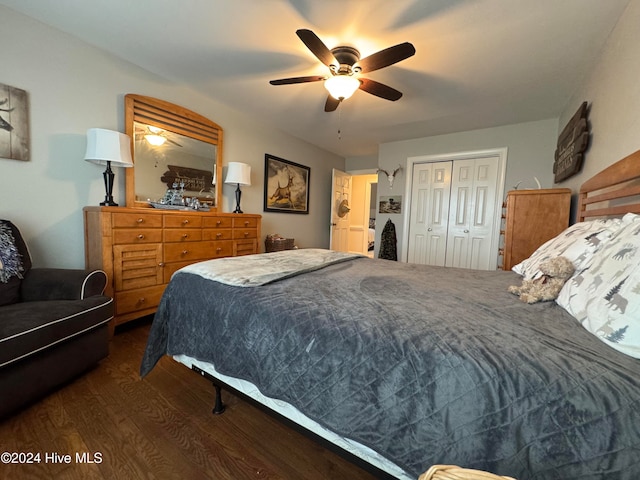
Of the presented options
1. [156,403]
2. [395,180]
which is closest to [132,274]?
[156,403]

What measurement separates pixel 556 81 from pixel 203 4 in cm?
312

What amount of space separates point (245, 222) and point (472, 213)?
3.33 meters

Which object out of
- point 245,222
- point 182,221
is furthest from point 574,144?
point 182,221

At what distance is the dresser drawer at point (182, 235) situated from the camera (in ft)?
7.81

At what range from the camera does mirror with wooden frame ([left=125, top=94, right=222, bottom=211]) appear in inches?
96.9

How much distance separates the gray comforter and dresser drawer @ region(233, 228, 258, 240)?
1810 millimetres

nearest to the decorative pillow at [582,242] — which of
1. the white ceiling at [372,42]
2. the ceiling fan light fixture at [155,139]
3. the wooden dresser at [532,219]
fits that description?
the wooden dresser at [532,219]

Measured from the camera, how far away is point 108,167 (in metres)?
2.13

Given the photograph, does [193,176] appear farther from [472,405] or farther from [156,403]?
Result: [472,405]

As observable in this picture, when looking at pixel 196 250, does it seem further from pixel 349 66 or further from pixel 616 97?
pixel 616 97

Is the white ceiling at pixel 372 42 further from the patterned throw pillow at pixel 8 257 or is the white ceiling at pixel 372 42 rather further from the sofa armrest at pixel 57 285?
the sofa armrest at pixel 57 285

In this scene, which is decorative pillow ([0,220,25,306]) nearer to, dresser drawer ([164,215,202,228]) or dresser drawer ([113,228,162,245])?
dresser drawer ([113,228,162,245])

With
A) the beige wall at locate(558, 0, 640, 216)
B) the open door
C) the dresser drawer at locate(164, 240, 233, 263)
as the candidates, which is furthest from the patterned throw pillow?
the open door

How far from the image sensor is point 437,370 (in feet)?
2.22
